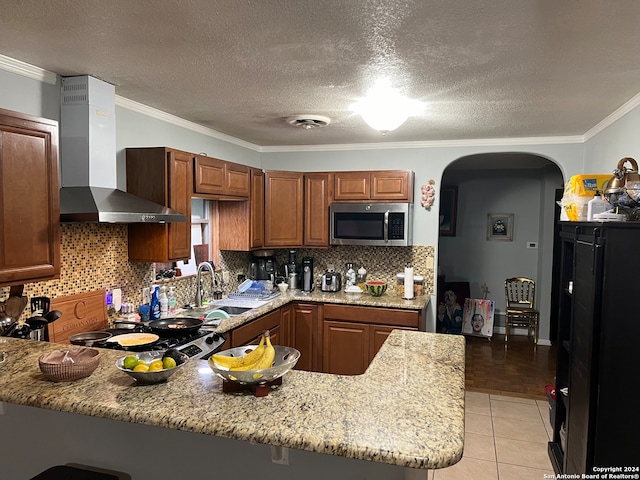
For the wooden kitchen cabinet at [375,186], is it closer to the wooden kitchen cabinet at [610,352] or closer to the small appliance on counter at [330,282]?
the small appliance on counter at [330,282]

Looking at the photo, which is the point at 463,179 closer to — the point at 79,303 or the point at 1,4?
the point at 79,303

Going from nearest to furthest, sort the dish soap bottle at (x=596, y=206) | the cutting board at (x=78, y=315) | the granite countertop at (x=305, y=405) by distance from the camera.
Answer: the granite countertop at (x=305, y=405), the dish soap bottle at (x=596, y=206), the cutting board at (x=78, y=315)

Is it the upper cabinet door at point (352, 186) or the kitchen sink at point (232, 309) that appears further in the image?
the upper cabinet door at point (352, 186)

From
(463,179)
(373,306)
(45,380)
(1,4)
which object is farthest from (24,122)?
(463,179)

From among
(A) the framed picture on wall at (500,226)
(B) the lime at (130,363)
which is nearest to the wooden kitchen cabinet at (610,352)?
(B) the lime at (130,363)

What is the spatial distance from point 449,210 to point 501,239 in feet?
2.81

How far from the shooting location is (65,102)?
8.79 feet

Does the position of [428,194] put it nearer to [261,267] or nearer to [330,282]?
[330,282]

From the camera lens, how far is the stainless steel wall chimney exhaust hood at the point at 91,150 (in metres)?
2.61

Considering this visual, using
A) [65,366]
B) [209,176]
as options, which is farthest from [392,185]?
[65,366]

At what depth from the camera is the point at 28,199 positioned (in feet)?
6.98

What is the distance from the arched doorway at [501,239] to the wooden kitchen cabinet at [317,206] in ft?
8.05

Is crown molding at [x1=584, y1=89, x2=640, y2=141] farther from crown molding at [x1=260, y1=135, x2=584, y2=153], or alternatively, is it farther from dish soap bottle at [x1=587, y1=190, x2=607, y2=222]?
dish soap bottle at [x1=587, y1=190, x2=607, y2=222]

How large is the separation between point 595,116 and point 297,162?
112 inches
